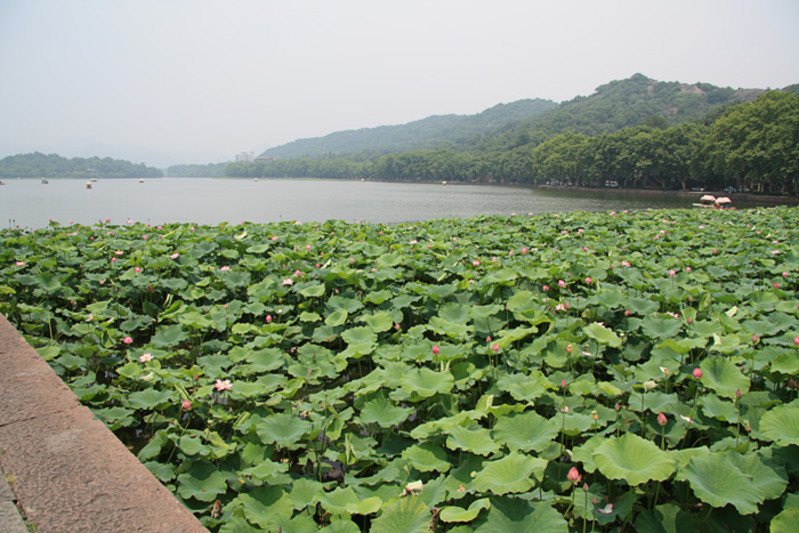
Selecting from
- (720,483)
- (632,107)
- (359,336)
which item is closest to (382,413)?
(359,336)

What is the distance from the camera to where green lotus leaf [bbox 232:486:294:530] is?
1554mm

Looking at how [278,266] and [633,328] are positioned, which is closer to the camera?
[633,328]

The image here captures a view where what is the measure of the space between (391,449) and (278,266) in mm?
2996

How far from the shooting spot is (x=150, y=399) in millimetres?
2330

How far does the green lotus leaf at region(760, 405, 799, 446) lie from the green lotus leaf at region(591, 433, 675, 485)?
449 millimetres

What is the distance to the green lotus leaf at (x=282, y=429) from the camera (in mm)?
1909

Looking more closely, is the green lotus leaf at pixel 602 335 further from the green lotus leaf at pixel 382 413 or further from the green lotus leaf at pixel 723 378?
the green lotus leaf at pixel 382 413

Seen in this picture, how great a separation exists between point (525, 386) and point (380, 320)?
128cm

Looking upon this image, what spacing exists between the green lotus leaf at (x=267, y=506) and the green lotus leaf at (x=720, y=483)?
1.38 meters

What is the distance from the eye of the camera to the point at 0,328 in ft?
9.98

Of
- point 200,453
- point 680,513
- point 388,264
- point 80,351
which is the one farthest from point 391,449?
point 388,264

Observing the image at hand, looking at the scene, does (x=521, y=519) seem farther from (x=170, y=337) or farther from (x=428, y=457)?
(x=170, y=337)

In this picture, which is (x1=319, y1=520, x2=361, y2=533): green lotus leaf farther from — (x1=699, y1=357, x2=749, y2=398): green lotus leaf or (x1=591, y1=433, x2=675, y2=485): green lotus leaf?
(x1=699, y1=357, x2=749, y2=398): green lotus leaf

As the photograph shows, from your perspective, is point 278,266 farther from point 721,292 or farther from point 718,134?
point 718,134
